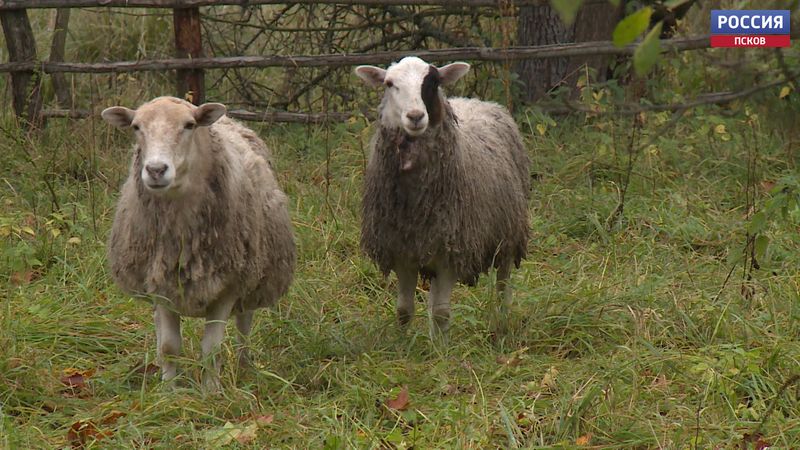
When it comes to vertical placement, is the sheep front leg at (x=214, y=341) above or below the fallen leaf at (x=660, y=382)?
above

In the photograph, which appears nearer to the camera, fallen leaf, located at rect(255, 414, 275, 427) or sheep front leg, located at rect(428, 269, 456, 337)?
fallen leaf, located at rect(255, 414, 275, 427)

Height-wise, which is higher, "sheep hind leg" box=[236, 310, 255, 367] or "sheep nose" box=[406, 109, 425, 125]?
"sheep nose" box=[406, 109, 425, 125]

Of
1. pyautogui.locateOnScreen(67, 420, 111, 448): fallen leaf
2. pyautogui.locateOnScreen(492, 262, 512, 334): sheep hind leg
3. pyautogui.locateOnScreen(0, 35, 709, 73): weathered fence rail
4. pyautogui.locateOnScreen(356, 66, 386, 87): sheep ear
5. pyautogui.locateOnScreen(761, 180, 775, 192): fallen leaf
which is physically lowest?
pyautogui.locateOnScreen(67, 420, 111, 448): fallen leaf

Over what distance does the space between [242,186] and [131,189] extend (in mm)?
463

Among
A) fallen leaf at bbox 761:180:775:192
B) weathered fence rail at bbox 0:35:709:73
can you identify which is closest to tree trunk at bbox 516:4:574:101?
weathered fence rail at bbox 0:35:709:73

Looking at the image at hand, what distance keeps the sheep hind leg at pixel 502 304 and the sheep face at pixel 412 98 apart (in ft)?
2.95

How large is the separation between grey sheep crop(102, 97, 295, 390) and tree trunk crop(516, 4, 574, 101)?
14.8 feet

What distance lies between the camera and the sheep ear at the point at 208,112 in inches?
177

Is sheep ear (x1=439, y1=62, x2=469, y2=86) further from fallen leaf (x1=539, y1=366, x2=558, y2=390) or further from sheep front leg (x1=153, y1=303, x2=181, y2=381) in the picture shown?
sheep front leg (x1=153, y1=303, x2=181, y2=381)

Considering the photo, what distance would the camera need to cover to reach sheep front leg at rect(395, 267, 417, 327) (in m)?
5.52

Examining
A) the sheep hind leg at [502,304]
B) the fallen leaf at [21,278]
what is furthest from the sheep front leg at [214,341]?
the fallen leaf at [21,278]

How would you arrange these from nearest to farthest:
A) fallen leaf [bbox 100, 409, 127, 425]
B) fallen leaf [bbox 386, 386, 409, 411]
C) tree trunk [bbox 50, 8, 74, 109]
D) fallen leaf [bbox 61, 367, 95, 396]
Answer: fallen leaf [bbox 100, 409, 127, 425] < fallen leaf [bbox 386, 386, 409, 411] < fallen leaf [bbox 61, 367, 95, 396] < tree trunk [bbox 50, 8, 74, 109]

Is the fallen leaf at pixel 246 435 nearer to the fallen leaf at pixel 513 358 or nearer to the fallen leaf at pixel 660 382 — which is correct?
the fallen leaf at pixel 513 358

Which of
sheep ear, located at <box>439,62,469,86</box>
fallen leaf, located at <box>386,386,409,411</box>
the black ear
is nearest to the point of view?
fallen leaf, located at <box>386,386,409,411</box>
